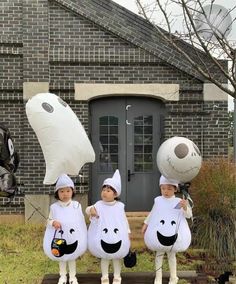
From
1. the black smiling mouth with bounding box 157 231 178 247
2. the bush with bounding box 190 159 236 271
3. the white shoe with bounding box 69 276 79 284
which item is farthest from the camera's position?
the bush with bounding box 190 159 236 271

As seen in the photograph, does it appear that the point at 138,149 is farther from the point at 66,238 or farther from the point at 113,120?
the point at 66,238

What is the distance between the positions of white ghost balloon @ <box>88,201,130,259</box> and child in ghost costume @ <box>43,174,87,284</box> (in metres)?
0.14

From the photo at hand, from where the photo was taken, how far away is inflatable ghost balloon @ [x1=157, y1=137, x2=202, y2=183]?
5410 mm

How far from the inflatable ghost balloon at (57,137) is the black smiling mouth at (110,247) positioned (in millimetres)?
874

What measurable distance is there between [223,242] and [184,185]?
2.17m

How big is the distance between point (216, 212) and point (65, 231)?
10.0 ft

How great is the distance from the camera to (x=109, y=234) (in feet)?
18.1

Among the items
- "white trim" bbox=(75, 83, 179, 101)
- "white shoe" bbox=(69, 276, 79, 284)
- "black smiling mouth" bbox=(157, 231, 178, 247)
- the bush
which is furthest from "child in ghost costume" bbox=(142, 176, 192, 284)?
"white trim" bbox=(75, 83, 179, 101)

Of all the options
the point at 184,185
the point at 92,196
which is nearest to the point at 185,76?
the point at 92,196

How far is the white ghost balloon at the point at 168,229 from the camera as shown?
5.63m

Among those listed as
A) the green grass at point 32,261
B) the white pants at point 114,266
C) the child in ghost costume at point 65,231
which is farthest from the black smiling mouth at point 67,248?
the green grass at point 32,261

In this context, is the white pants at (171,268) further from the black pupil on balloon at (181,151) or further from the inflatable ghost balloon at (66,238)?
the black pupil on balloon at (181,151)

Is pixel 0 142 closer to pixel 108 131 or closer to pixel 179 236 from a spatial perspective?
pixel 179 236

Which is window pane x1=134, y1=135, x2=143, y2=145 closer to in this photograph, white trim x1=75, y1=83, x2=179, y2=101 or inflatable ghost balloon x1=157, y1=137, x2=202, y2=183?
white trim x1=75, y1=83, x2=179, y2=101
